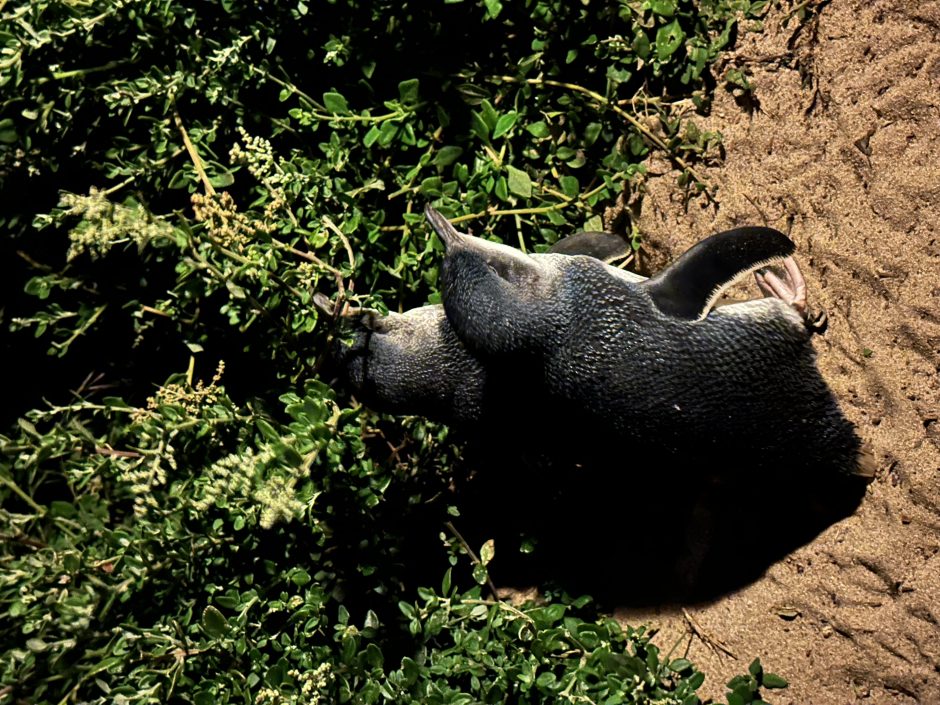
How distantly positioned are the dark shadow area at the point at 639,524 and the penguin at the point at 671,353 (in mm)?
167

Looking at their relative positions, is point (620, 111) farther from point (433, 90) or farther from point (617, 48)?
point (433, 90)

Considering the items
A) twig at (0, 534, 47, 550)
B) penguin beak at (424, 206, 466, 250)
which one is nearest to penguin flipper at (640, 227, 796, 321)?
penguin beak at (424, 206, 466, 250)

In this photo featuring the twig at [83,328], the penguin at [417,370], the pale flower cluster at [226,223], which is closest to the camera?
the pale flower cluster at [226,223]

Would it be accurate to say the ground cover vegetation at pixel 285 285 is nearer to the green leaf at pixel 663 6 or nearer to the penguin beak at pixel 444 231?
the green leaf at pixel 663 6

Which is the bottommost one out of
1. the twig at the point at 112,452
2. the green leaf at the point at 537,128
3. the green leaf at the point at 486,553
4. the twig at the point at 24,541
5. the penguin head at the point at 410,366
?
the twig at the point at 24,541

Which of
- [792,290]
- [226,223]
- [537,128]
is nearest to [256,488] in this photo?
[226,223]

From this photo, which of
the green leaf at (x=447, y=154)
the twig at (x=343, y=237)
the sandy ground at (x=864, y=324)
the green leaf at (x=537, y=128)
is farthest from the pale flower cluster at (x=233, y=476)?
the sandy ground at (x=864, y=324)

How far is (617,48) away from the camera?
2.97m

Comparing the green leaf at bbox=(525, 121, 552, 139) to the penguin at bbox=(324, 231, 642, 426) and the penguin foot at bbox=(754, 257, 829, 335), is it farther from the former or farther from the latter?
the penguin foot at bbox=(754, 257, 829, 335)

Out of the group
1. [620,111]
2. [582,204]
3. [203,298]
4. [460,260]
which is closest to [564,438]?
[460,260]

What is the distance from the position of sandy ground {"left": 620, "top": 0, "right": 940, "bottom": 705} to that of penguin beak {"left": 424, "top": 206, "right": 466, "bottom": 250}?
95cm

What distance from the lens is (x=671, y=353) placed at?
7.55 feet

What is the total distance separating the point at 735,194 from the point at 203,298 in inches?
72.7

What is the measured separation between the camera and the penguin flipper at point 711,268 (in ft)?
7.77
